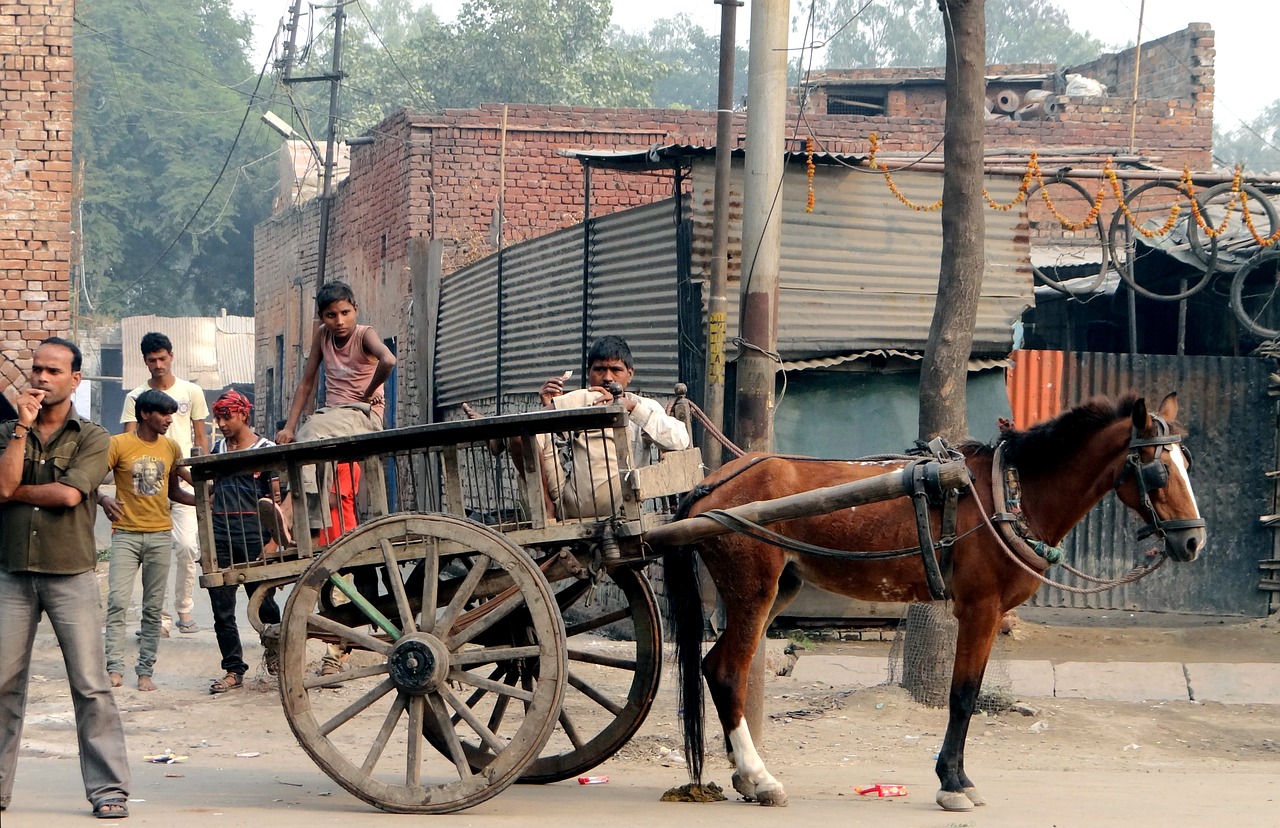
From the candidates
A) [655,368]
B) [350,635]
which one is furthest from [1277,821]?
[655,368]

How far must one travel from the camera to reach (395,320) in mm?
19250

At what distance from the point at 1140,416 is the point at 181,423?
6.67m

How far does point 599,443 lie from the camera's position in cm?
594

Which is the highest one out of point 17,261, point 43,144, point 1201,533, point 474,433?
point 43,144

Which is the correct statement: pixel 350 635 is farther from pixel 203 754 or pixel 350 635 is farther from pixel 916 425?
pixel 916 425

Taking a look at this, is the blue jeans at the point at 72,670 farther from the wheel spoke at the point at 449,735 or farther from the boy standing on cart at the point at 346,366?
the boy standing on cart at the point at 346,366

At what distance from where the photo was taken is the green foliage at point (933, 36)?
6706 centimetres

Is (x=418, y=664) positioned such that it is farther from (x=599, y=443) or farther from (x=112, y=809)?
(x=112, y=809)

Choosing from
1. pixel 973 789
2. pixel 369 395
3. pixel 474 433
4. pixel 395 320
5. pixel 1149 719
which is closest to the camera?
pixel 474 433

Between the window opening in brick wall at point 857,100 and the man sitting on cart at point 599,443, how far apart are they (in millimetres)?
18123

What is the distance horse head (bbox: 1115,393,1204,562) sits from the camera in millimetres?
5848

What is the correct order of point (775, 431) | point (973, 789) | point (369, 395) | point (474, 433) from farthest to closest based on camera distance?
1. point (775, 431)
2. point (369, 395)
3. point (973, 789)
4. point (474, 433)

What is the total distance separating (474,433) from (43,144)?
7959 mm

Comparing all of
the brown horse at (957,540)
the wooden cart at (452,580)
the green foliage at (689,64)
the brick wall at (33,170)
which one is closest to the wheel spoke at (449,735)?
the wooden cart at (452,580)
